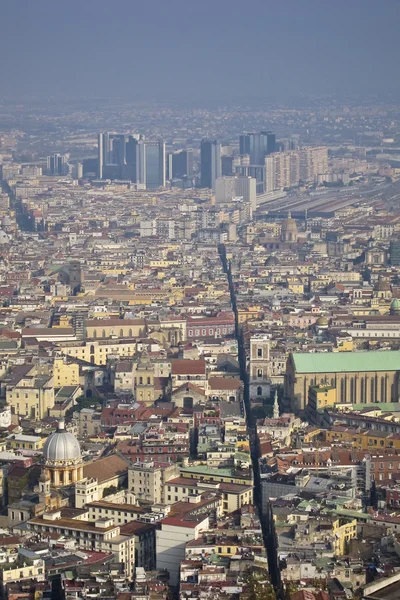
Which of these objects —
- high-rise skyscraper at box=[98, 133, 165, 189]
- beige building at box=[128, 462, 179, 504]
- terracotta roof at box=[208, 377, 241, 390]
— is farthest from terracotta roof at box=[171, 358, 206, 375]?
high-rise skyscraper at box=[98, 133, 165, 189]

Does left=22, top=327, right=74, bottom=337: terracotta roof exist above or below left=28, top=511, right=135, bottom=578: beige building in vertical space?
below

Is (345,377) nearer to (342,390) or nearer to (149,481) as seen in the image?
(342,390)

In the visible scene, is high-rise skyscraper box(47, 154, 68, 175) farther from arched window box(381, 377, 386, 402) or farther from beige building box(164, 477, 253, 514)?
beige building box(164, 477, 253, 514)

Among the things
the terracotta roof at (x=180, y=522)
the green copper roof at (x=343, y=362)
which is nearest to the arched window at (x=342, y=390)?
the green copper roof at (x=343, y=362)

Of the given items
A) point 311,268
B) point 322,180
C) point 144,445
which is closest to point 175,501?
point 144,445

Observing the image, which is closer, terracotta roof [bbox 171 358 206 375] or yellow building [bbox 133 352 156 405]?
yellow building [bbox 133 352 156 405]

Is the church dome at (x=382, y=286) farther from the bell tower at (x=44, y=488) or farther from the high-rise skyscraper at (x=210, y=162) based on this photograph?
the high-rise skyscraper at (x=210, y=162)

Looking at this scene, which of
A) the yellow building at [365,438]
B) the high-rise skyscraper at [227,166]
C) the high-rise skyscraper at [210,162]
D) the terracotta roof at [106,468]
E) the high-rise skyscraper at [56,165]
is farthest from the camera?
the high-rise skyscraper at [56,165]
